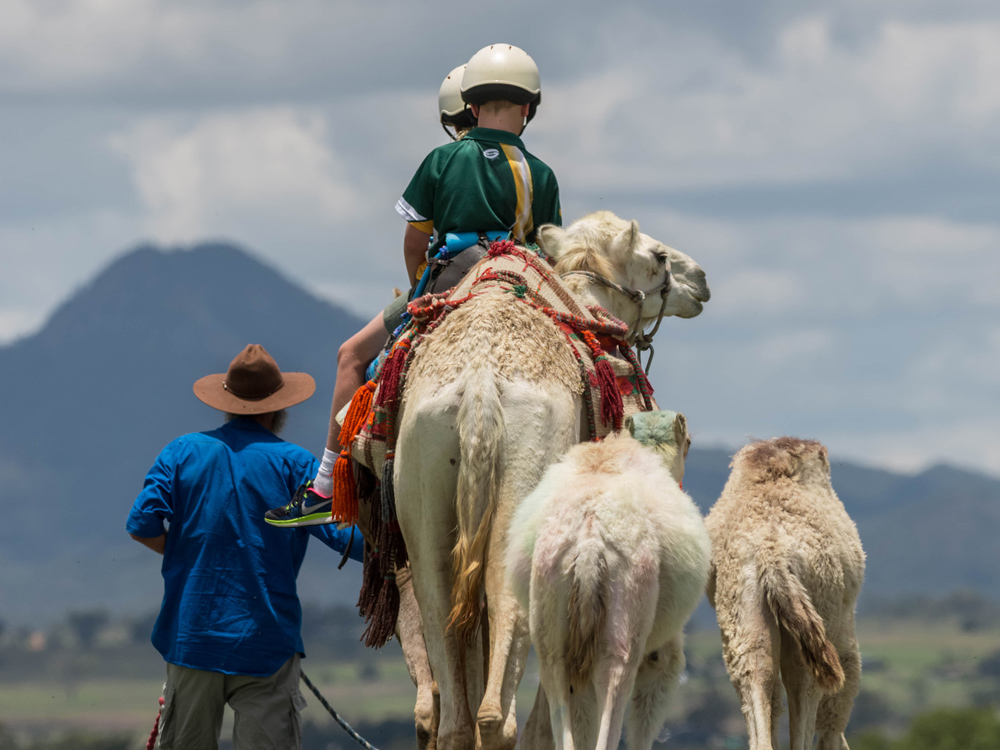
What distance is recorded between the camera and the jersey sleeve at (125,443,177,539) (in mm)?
8164

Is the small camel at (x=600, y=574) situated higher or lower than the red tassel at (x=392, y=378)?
lower

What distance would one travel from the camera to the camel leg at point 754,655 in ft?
26.7

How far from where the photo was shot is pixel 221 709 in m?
8.32

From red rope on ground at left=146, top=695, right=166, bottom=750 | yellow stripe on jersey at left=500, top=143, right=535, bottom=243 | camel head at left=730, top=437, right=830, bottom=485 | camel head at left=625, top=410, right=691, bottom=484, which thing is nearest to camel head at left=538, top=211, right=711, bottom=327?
yellow stripe on jersey at left=500, top=143, right=535, bottom=243

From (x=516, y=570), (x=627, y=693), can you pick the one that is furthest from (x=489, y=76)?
(x=627, y=693)

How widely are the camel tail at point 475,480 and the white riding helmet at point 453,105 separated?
412 centimetres

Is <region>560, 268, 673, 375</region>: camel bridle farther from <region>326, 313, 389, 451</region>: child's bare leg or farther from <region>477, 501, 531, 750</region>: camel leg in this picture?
<region>477, 501, 531, 750</region>: camel leg

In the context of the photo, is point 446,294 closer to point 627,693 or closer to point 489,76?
point 489,76

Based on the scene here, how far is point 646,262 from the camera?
28.6ft

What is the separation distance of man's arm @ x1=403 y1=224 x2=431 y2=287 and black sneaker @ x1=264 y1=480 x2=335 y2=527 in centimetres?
148

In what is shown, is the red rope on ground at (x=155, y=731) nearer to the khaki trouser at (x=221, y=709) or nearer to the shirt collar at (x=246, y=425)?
the khaki trouser at (x=221, y=709)

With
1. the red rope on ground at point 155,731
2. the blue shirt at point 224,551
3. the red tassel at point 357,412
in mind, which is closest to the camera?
the red tassel at point 357,412

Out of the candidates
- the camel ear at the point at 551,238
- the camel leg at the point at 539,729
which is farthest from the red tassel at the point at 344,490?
the camel ear at the point at 551,238

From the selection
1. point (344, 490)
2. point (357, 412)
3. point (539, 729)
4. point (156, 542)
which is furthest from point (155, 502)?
point (539, 729)
